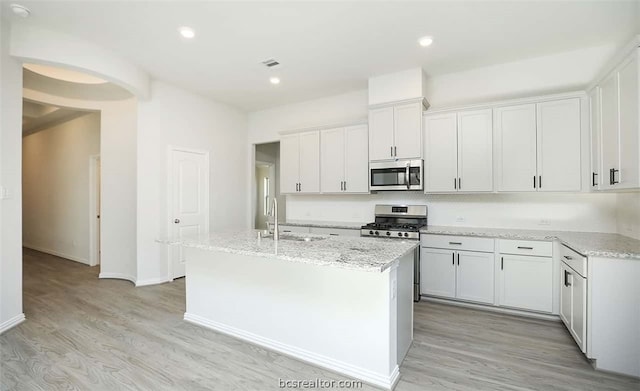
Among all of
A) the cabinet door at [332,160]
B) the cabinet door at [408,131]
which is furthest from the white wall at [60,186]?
the cabinet door at [408,131]

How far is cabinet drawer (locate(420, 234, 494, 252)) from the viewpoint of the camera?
3.30 meters

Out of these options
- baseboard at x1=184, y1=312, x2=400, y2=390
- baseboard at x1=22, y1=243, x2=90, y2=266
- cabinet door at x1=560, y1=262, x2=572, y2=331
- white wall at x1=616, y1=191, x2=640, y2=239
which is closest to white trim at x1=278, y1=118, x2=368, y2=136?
cabinet door at x1=560, y1=262, x2=572, y2=331

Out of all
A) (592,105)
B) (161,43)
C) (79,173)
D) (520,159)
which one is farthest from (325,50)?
(79,173)

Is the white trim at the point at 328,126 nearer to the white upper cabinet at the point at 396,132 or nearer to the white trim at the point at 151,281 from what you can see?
the white upper cabinet at the point at 396,132

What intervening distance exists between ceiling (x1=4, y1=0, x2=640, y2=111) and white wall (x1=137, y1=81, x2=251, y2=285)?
2.07 feet

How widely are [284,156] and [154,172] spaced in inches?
77.5

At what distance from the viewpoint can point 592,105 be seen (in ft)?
9.93

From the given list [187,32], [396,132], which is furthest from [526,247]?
[187,32]

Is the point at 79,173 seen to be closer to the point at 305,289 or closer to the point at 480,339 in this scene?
the point at 305,289

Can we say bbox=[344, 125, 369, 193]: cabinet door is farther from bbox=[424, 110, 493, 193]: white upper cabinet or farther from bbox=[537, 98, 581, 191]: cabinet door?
bbox=[537, 98, 581, 191]: cabinet door

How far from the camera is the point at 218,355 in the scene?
2406 mm

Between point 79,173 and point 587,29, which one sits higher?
point 587,29

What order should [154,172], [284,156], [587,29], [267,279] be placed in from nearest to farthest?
[267,279]
[587,29]
[154,172]
[284,156]

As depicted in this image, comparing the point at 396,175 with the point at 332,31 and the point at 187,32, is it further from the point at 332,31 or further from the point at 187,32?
the point at 187,32
